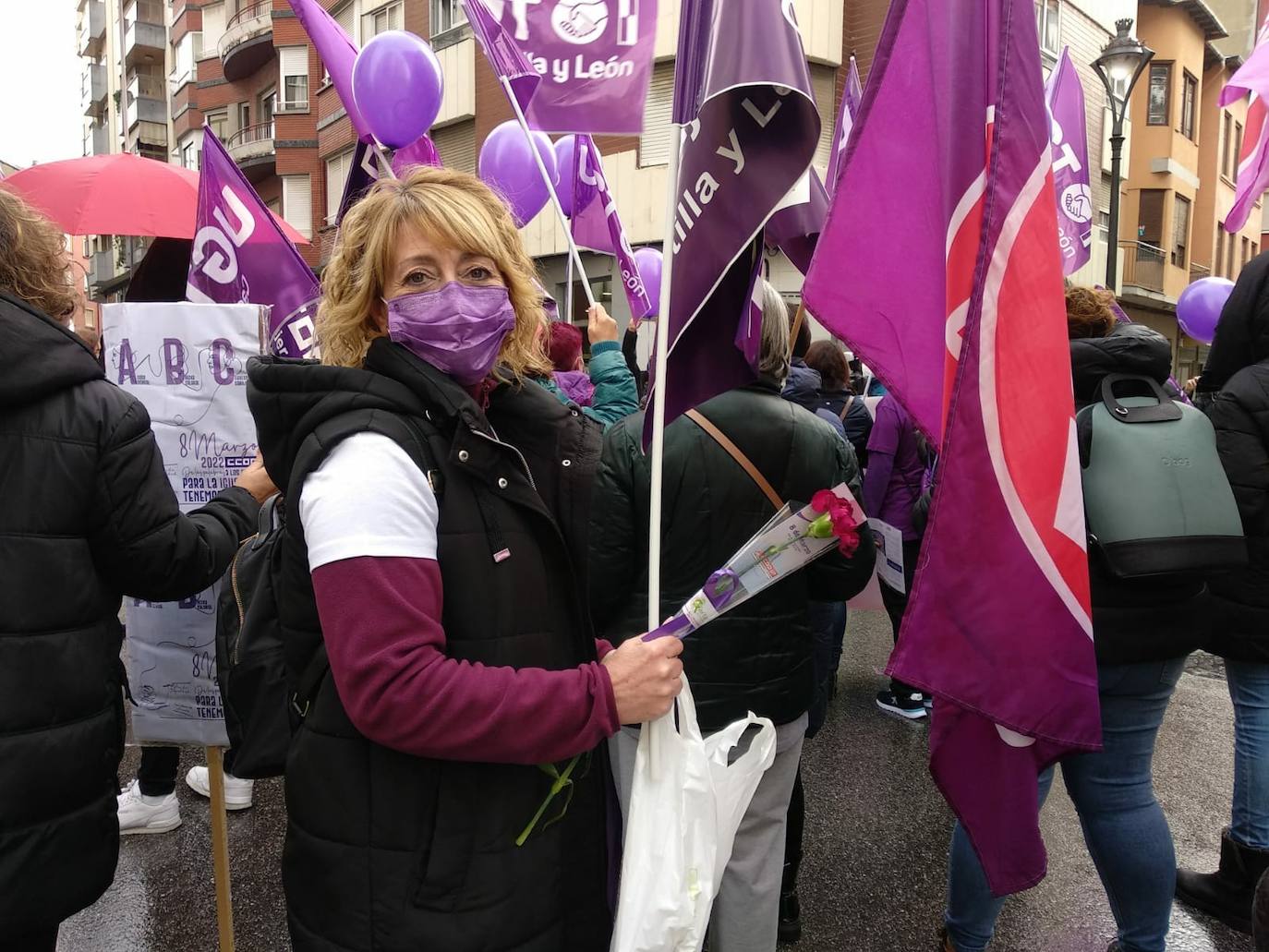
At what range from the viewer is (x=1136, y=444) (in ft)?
7.62

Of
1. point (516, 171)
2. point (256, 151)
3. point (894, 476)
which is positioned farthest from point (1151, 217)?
point (256, 151)

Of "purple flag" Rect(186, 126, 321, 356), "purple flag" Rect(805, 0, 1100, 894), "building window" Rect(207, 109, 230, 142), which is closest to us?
"purple flag" Rect(805, 0, 1100, 894)

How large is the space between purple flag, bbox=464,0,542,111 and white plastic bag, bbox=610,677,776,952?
3.06 meters

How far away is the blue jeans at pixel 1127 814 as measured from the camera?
97.7 inches

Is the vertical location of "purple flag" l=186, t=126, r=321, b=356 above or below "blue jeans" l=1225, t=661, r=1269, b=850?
above

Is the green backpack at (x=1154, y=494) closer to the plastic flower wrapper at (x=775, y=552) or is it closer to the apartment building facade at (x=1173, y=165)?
the plastic flower wrapper at (x=775, y=552)

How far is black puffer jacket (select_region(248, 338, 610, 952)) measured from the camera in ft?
4.56

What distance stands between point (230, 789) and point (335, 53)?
3289 millimetres

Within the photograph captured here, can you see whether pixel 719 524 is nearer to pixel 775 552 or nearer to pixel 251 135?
pixel 775 552

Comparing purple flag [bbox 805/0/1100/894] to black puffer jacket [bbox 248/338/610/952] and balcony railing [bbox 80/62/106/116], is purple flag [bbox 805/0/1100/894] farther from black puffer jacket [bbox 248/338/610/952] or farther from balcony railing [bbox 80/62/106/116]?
balcony railing [bbox 80/62/106/116]

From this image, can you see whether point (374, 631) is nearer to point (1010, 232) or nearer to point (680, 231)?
point (680, 231)

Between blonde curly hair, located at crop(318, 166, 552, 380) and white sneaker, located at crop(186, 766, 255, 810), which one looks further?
white sneaker, located at crop(186, 766, 255, 810)

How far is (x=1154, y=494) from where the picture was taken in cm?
229

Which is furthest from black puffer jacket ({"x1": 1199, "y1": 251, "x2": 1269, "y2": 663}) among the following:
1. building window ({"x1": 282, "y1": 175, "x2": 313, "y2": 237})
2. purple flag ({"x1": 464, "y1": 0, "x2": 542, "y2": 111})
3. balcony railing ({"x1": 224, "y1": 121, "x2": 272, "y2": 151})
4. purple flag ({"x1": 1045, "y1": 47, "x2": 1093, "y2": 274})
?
balcony railing ({"x1": 224, "y1": 121, "x2": 272, "y2": 151})
